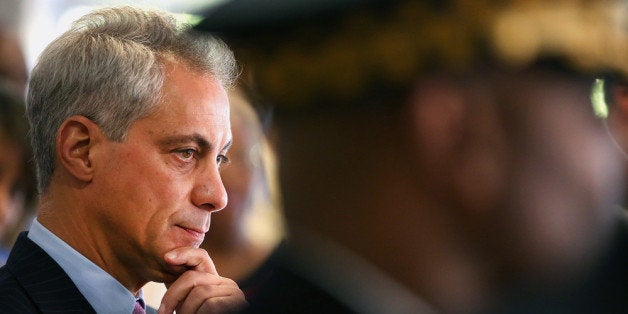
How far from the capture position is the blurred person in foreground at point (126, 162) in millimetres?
1191

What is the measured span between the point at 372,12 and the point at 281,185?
0.07 metres

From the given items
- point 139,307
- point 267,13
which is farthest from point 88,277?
point 267,13

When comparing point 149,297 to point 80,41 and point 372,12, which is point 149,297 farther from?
point 372,12

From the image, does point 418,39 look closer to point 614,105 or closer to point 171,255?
point 614,105

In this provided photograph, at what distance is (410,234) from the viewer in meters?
0.22

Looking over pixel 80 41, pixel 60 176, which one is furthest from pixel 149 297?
pixel 80 41

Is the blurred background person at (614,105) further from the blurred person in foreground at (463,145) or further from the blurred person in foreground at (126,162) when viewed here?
the blurred person in foreground at (126,162)

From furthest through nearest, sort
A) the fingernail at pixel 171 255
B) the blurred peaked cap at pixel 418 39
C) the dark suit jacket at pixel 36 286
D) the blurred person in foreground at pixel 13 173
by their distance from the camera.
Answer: the blurred person in foreground at pixel 13 173
the fingernail at pixel 171 255
the dark suit jacket at pixel 36 286
the blurred peaked cap at pixel 418 39

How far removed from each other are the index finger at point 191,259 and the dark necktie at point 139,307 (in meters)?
0.12

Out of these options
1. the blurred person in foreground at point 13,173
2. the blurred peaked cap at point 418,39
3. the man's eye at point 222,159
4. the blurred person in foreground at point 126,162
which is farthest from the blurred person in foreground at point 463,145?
the blurred person in foreground at point 13,173

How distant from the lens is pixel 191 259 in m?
1.19

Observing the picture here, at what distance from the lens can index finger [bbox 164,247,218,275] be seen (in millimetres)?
1191

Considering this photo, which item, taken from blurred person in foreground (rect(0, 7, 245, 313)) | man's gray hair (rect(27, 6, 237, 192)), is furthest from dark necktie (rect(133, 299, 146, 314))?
man's gray hair (rect(27, 6, 237, 192))

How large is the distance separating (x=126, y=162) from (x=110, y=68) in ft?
0.48
